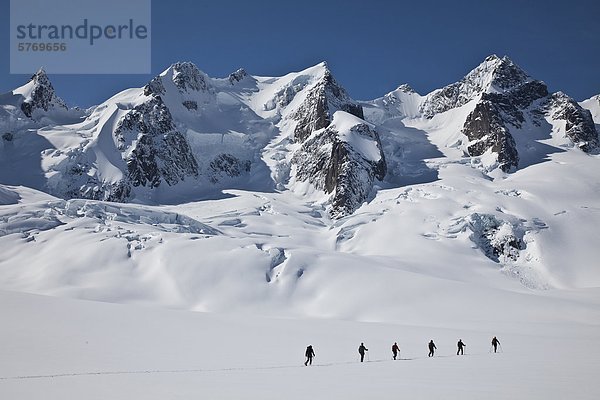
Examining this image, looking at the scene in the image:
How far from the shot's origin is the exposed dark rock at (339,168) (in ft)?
444

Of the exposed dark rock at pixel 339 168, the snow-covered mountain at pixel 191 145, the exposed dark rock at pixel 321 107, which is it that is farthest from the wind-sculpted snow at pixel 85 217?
the exposed dark rock at pixel 321 107

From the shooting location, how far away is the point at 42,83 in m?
182

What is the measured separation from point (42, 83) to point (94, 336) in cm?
18338

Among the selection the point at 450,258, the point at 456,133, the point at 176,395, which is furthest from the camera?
the point at 456,133

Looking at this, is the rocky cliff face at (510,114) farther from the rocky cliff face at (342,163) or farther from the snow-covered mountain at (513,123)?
Result: the rocky cliff face at (342,163)

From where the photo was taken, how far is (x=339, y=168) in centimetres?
14288

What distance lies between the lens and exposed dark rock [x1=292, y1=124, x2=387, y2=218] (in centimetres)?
13525

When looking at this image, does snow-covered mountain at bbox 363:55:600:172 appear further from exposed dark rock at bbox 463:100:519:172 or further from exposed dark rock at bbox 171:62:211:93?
exposed dark rock at bbox 171:62:211:93

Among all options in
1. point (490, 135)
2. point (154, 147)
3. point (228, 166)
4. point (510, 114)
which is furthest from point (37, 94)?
point (510, 114)

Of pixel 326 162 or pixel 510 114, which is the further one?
pixel 510 114

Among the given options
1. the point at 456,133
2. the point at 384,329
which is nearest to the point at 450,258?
the point at 384,329

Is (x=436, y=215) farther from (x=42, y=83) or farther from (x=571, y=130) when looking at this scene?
(x=42, y=83)

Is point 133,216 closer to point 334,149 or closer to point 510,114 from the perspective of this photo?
point 334,149

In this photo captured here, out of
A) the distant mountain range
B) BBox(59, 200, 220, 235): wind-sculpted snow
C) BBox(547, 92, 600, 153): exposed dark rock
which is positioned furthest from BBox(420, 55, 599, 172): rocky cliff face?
BBox(59, 200, 220, 235): wind-sculpted snow
